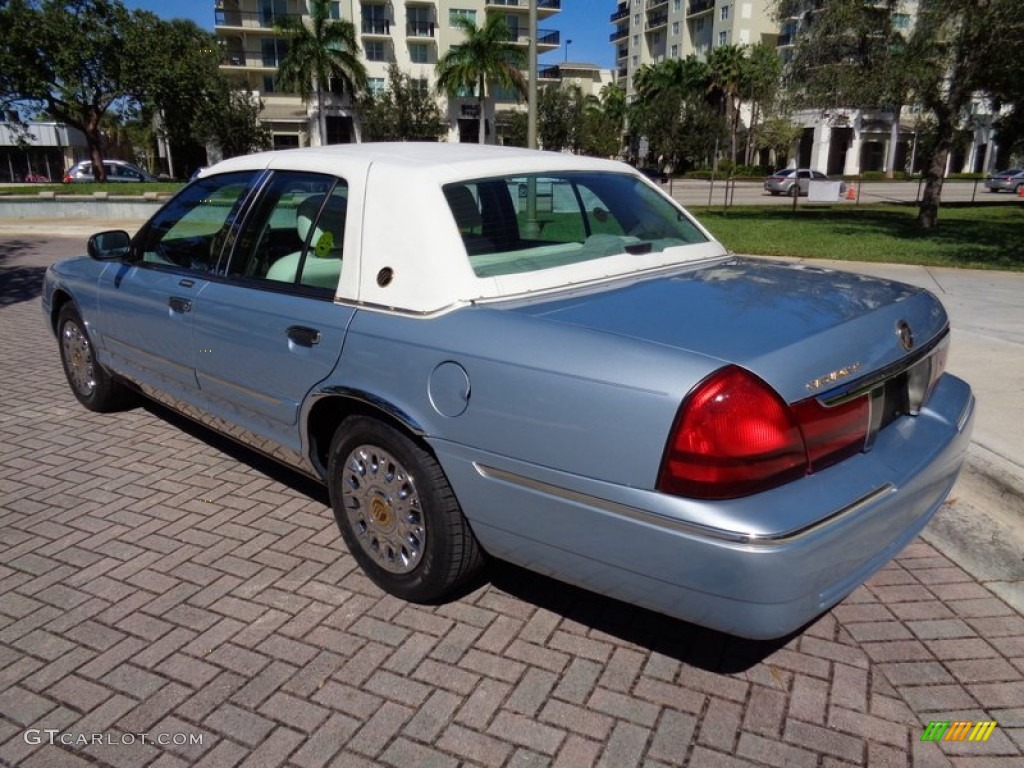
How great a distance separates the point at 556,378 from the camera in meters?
2.46

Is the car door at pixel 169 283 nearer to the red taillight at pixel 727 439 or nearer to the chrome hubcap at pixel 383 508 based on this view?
the chrome hubcap at pixel 383 508

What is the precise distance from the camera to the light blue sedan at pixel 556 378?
90.4 inches

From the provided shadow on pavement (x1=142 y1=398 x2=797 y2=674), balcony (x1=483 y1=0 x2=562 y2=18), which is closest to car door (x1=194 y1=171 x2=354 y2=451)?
shadow on pavement (x1=142 y1=398 x2=797 y2=674)

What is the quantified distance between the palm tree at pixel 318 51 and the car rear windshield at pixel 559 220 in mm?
50642

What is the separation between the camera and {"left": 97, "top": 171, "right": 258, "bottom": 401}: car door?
13.2ft

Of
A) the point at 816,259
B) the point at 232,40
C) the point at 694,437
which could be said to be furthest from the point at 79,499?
the point at 232,40

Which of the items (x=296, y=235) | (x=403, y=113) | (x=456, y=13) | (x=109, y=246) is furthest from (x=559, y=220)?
(x=456, y=13)

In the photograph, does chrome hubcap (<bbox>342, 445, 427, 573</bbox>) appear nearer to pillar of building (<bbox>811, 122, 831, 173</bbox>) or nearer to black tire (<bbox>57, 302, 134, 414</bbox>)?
black tire (<bbox>57, 302, 134, 414</bbox>)

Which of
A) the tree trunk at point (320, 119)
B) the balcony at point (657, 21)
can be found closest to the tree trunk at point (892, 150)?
the balcony at point (657, 21)

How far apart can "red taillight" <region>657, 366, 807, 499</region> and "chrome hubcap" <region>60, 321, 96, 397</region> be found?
4.40 m

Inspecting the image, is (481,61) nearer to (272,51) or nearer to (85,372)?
(272,51)

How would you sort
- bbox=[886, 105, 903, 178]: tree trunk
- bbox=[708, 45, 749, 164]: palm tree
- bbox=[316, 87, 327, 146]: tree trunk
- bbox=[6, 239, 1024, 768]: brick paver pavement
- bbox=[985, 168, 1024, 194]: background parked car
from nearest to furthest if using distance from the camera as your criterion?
bbox=[6, 239, 1024, 768]: brick paver pavement < bbox=[985, 168, 1024, 194]: background parked car < bbox=[316, 87, 327, 146]: tree trunk < bbox=[886, 105, 903, 178]: tree trunk < bbox=[708, 45, 749, 164]: palm tree

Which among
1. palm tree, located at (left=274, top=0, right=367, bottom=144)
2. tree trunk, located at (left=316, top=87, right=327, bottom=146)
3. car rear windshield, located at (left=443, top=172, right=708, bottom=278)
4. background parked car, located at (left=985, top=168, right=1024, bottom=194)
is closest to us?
car rear windshield, located at (left=443, top=172, right=708, bottom=278)

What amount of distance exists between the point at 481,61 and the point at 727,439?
173 feet
